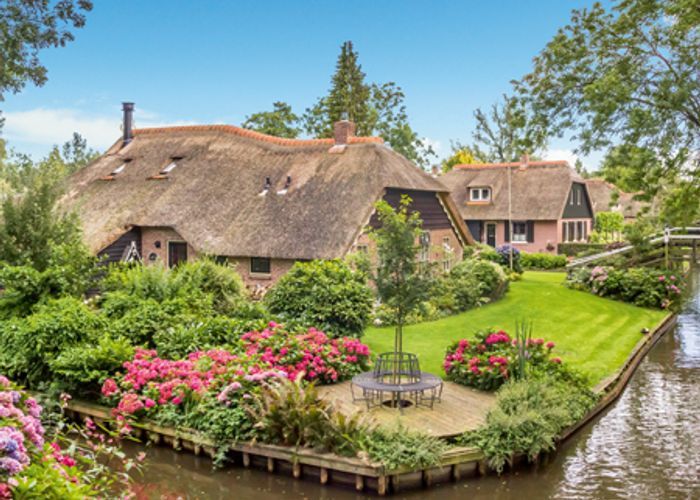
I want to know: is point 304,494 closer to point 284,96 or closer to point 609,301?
point 609,301

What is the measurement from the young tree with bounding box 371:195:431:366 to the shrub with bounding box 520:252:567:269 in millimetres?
28091

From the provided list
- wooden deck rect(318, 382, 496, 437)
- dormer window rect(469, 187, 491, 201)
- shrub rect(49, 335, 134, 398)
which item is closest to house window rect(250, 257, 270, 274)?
shrub rect(49, 335, 134, 398)

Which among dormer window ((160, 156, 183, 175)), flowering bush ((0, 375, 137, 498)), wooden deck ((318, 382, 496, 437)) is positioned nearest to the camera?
flowering bush ((0, 375, 137, 498))

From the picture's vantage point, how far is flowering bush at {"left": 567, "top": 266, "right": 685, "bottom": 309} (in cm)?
2598

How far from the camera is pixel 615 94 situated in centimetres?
1952

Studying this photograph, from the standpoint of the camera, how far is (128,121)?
33500 millimetres

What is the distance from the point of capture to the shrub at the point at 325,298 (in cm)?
1645

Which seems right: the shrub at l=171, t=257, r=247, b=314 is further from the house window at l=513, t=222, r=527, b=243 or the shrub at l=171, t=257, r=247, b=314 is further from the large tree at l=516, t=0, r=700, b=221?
the house window at l=513, t=222, r=527, b=243

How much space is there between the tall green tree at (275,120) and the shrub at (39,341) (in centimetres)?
3548

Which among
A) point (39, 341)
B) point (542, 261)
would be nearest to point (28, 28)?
point (39, 341)

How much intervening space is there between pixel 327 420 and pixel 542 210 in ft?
117

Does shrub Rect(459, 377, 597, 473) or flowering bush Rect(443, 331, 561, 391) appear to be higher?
flowering bush Rect(443, 331, 561, 391)

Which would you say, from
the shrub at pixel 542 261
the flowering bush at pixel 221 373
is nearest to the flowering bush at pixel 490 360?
the flowering bush at pixel 221 373

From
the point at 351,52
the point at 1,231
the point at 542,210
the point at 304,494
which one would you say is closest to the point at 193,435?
the point at 304,494
